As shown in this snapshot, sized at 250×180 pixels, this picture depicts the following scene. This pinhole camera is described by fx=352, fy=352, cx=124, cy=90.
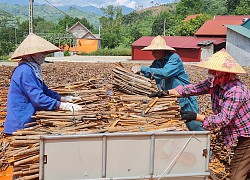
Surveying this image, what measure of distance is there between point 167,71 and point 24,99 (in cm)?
186

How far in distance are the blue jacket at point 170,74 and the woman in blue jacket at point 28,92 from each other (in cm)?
131

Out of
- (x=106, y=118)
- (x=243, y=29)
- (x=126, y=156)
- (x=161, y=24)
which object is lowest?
(x=126, y=156)

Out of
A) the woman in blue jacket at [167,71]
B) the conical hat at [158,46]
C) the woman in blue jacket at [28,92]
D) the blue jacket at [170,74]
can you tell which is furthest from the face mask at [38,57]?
the conical hat at [158,46]

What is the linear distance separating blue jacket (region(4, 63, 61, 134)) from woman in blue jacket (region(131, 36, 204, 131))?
135 centimetres

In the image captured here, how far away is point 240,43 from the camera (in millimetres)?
32312

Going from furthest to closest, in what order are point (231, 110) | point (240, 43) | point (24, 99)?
1. point (240, 43)
2. point (24, 99)
3. point (231, 110)

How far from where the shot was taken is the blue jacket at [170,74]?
14.6 feet

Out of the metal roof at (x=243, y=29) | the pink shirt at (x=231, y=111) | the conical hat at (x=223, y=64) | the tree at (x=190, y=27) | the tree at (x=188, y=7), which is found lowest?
the pink shirt at (x=231, y=111)

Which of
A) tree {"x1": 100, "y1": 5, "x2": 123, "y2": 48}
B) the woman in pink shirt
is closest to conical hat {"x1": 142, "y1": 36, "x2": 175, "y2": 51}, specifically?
the woman in pink shirt

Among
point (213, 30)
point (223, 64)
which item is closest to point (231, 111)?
point (223, 64)

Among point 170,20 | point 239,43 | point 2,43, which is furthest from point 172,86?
point 170,20

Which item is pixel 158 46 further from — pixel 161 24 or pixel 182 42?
pixel 161 24

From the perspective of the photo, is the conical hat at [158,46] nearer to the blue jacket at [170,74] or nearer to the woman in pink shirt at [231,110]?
the blue jacket at [170,74]

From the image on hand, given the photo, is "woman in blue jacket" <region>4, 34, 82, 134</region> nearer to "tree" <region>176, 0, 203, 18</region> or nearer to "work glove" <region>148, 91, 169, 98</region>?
"work glove" <region>148, 91, 169, 98</region>
